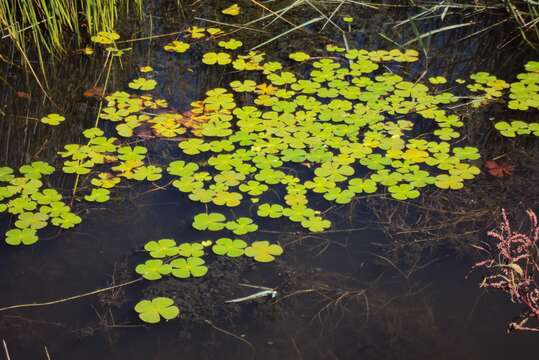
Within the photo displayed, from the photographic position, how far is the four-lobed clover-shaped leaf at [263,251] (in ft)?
8.58

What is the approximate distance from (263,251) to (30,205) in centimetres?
87

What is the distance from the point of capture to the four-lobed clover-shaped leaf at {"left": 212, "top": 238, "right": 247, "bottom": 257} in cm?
263

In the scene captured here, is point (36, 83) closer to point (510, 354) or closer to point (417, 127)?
point (417, 127)

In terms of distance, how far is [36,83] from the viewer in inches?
146

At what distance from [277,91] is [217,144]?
53 centimetres

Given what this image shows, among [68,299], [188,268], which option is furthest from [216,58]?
[68,299]

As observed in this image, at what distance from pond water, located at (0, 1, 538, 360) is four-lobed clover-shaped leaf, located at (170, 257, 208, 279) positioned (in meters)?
0.03

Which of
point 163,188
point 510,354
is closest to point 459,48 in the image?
point 163,188

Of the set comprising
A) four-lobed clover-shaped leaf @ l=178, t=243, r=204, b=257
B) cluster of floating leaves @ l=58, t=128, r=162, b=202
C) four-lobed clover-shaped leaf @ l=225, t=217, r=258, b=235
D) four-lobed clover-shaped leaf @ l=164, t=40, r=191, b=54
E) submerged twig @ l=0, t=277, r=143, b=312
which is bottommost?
submerged twig @ l=0, t=277, r=143, b=312

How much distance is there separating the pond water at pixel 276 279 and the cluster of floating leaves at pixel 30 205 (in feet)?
0.12

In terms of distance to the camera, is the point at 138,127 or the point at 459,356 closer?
the point at 459,356

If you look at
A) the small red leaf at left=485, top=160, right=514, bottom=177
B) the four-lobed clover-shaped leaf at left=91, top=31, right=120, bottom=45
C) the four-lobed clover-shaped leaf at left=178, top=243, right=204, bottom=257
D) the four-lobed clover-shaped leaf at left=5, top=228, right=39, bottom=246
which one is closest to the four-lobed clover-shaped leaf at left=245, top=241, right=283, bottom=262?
the four-lobed clover-shaped leaf at left=178, top=243, right=204, bottom=257

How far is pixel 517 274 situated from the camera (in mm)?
2373

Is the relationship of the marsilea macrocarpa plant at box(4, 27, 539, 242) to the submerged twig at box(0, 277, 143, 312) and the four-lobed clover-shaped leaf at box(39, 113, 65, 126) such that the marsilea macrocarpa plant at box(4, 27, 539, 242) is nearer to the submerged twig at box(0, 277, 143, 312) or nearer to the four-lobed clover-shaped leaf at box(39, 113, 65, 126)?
the four-lobed clover-shaped leaf at box(39, 113, 65, 126)
